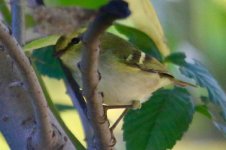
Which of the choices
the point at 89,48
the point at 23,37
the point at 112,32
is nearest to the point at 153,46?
the point at 112,32

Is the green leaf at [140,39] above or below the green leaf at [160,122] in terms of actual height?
above

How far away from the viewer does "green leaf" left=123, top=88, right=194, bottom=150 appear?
71cm

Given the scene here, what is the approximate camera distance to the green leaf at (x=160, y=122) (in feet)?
2.34

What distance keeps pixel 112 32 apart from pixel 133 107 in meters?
0.10

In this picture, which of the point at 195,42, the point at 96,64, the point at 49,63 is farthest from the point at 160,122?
the point at 195,42

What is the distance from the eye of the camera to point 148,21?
71cm

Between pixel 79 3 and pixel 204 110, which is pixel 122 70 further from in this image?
pixel 79 3

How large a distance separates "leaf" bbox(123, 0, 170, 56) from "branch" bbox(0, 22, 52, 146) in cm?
20

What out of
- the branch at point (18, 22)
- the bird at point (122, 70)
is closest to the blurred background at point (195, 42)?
the bird at point (122, 70)

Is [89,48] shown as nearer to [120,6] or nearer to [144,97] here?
[120,6]

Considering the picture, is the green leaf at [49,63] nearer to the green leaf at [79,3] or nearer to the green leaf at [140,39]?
the green leaf at [140,39]

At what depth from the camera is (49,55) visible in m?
0.83

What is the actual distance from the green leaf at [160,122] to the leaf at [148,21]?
2.5 inches

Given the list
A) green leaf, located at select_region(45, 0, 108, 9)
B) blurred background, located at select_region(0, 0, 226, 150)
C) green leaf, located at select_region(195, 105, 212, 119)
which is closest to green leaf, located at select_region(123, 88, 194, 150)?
green leaf, located at select_region(195, 105, 212, 119)
